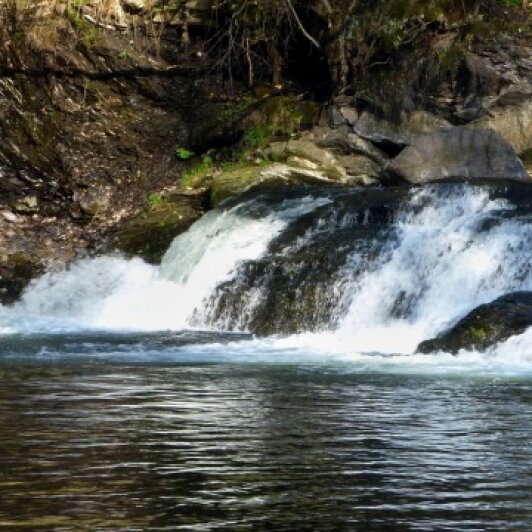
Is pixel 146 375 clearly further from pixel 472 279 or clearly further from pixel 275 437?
pixel 472 279

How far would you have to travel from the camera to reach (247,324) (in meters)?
16.4

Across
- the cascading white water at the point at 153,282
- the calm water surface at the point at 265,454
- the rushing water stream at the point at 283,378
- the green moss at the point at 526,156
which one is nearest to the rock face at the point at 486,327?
the rushing water stream at the point at 283,378

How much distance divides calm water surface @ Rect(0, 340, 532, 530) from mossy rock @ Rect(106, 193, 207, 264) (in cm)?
1054


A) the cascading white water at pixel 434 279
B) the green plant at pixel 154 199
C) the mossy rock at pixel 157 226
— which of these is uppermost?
the green plant at pixel 154 199

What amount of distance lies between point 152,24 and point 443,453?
769 inches

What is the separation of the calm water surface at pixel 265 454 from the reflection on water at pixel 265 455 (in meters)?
0.01

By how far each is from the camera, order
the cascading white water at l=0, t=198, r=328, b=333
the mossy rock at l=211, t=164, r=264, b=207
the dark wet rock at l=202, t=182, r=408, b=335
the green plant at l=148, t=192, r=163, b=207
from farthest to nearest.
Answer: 1. the green plant at l=148, t=192, r=163, b=207
2. the mossy rock at l=211, t=164, r=264, b=207
3. the cascading white water at l=0, t=198, r=328, b=333
4. the dark wet rock at l=202, t=182, r=408, b=335

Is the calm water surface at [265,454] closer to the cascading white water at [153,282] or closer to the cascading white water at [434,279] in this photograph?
the cascading white water at [434,279]

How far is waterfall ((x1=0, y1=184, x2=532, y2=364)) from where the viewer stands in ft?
50.8

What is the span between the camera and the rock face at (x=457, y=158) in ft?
66.0

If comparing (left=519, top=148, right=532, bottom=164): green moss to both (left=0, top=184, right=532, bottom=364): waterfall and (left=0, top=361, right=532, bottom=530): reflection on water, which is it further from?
(left=0, top=361, right=532, bottom=530): reflection on water

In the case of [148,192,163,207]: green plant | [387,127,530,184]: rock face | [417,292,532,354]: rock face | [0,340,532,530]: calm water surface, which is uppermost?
[387,127,530,184]: rock face

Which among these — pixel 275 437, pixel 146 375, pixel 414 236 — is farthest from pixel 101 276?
pixel 275 437

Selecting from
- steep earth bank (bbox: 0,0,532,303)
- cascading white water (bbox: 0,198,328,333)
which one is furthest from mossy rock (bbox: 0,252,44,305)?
cascading white water (bbox: 0,198,328,333)
